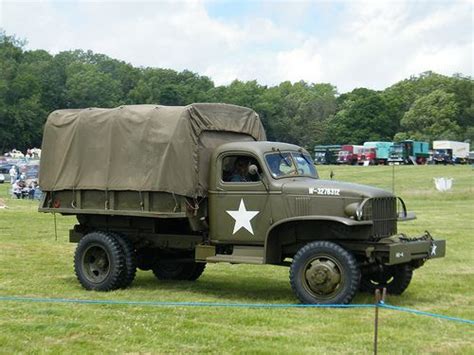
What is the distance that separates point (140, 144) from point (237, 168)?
1.48 m

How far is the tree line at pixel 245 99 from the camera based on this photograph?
11056 centimetres

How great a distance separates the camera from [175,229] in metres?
11.9

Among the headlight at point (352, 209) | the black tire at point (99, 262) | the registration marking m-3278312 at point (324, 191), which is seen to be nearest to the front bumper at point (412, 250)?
the headlight at point (352, 209)

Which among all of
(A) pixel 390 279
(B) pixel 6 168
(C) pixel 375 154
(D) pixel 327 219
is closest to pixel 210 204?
(D) pixel 327 219

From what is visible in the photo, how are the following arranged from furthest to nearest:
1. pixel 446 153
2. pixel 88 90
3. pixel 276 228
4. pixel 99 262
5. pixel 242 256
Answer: pixel 88 90 → pixel 446 153 → pixel 99 262 → pixel 242 256 → pixel 276 228

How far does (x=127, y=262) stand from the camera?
1158 cm

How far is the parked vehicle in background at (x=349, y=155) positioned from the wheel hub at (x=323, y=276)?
7055cm

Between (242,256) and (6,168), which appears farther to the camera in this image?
(6,168)

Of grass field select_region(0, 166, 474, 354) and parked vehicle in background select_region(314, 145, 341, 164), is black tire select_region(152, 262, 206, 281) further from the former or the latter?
parked vehicle in background select_region(314, 145, 341, 164)

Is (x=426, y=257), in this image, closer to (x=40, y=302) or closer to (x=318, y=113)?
(x=40, y=302)

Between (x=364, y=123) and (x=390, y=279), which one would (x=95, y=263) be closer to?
(x=390, y=279)

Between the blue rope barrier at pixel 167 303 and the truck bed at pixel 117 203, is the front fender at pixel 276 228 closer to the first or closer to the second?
the blue rope barrier at pixel 167 303

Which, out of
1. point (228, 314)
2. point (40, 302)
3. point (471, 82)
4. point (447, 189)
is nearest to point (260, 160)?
point (228, 314)

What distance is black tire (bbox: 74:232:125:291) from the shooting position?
453 inches
